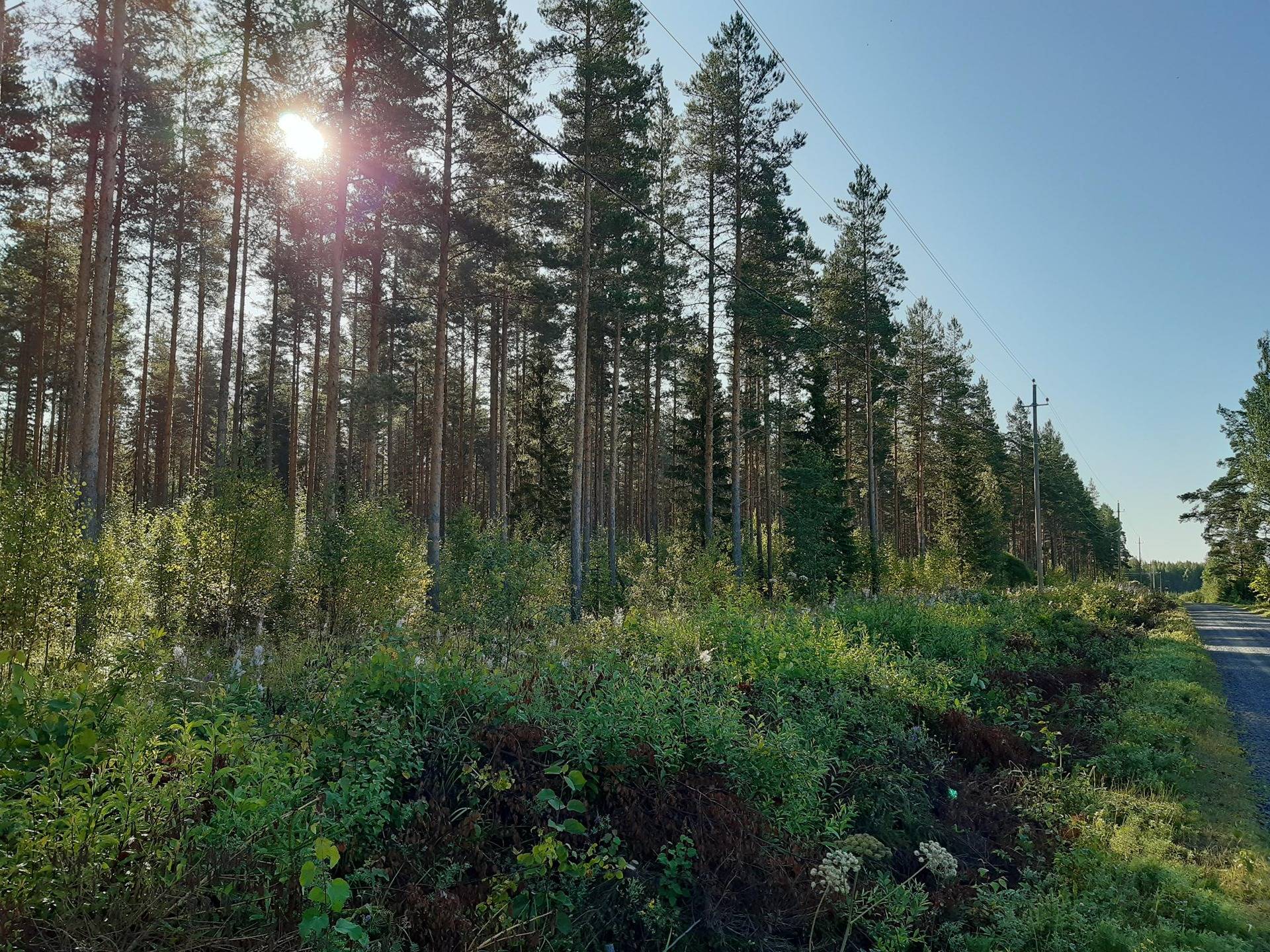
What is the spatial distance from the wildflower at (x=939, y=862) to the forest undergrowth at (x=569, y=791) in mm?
31

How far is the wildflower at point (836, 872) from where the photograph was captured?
155 inches

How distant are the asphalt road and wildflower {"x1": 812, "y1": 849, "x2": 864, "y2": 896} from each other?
4.55 meters

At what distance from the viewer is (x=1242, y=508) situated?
123ft

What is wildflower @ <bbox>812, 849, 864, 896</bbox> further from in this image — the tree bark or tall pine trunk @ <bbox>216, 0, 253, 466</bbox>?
tall pine trunk @ <bbox>216, 0, 253, 466</bbox>

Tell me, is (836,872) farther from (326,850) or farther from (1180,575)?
(1180,575)

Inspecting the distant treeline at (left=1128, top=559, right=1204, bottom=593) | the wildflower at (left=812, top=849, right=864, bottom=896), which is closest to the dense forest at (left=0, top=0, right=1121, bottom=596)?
the wildflower at (left=812, top=849, right=864, bottom=896)

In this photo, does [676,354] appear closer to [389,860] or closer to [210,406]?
[389,860]

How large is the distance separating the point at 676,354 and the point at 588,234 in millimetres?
8517

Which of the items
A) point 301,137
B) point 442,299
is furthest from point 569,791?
point 301,137

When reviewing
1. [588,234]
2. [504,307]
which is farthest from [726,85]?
[504,307]

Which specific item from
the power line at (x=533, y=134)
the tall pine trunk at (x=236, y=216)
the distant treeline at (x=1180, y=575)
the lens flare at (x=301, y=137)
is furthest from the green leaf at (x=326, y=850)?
the distant treeline at (x=1180, y=575)

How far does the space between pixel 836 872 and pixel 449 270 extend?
1762 cm

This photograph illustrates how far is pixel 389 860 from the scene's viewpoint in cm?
338

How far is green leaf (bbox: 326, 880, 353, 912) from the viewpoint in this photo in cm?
238
